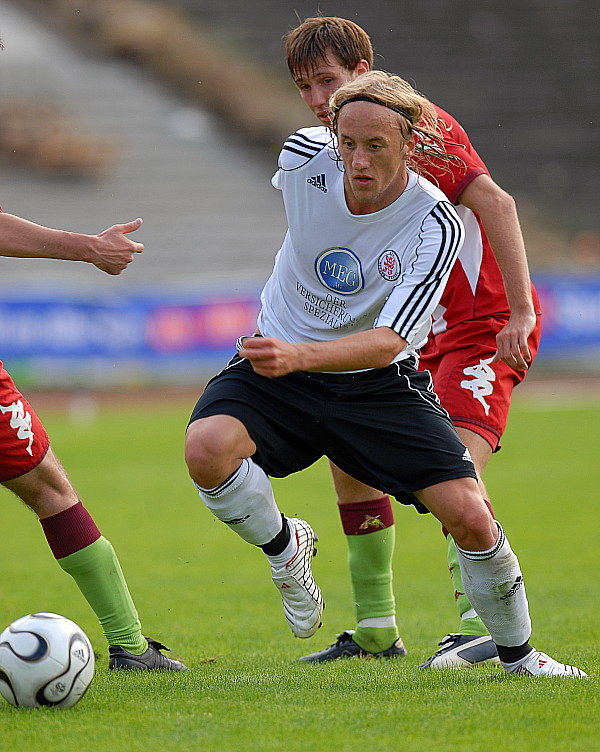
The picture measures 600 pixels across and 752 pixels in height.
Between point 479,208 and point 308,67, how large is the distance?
881 millimetres

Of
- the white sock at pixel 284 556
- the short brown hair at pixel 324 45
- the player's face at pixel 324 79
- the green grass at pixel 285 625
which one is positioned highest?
the short brown hair at pixel 324 45

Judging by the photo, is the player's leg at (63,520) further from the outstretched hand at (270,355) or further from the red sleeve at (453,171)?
the red sleeve at (453,171)

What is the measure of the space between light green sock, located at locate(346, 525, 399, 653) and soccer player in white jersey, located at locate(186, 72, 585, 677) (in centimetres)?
63

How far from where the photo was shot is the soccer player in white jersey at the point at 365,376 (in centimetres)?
357

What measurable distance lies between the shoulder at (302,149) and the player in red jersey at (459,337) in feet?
0.94

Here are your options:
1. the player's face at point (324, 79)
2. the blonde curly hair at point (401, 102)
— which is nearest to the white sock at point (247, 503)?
the blonde curly hair at point (401, 102)

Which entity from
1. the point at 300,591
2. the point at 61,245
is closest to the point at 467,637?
the point at 300,591

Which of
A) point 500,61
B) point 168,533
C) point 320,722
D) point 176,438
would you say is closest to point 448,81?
point 500,61

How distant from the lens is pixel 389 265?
3.68 m

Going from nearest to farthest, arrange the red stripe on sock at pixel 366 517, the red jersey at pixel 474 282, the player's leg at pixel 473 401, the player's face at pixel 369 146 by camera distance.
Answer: the player's face at pixel 369 146 → the player's leg at pixel 473 401 → the red jersey at pixel 474 282 → the red stripe on sock at pixel 366 517

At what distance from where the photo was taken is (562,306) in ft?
57.5

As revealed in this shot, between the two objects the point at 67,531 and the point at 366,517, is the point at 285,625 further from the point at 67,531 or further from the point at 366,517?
the point at 67,531

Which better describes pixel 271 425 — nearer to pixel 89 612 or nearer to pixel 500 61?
pixel 89 612

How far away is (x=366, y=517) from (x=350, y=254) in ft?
4.25
